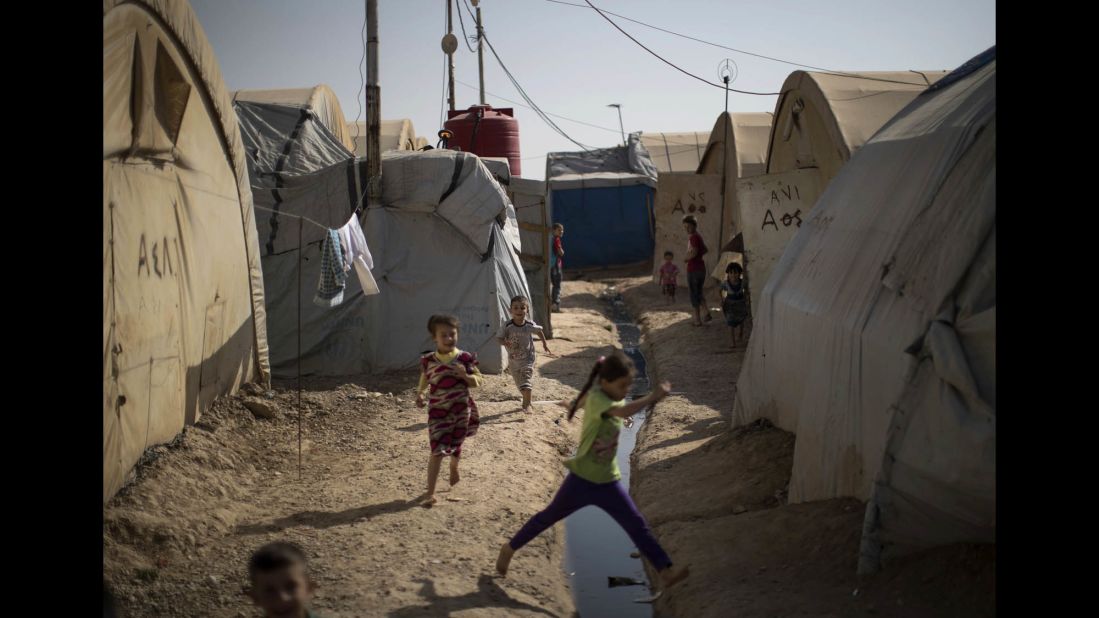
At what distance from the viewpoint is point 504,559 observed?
5051 millimetres

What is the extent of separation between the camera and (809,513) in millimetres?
5246

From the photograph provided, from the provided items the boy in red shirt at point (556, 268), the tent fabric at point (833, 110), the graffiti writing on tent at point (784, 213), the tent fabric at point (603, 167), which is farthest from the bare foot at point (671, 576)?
the tent fabric at point (603, 167)

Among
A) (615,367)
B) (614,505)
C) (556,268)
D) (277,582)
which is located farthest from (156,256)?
(556,268)

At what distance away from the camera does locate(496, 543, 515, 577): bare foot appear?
5027 millimetres

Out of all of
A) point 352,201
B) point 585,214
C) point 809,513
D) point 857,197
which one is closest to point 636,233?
point 585,214

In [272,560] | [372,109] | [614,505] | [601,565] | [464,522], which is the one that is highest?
[372,109]

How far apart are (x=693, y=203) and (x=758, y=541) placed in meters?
14.9

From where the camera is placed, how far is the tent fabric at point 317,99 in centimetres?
1769

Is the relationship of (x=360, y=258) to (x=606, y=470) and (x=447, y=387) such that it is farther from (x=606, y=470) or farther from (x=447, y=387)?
(x=606, y=470)

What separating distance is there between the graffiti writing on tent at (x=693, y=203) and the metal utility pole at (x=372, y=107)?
9.95 meters

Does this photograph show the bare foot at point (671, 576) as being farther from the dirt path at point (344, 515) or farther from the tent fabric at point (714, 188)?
the tent fabric at point (714, 188)
